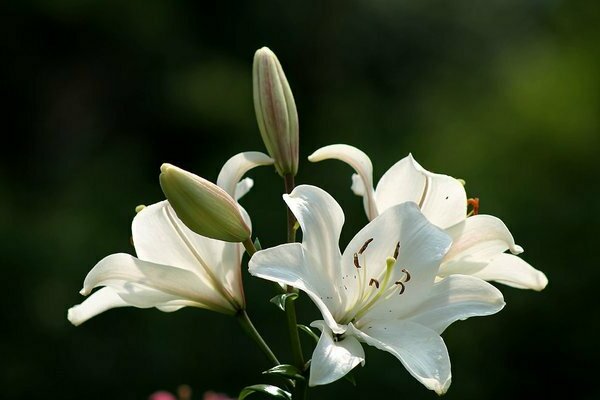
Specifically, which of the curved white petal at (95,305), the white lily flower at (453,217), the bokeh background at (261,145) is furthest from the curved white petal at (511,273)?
the bokeh background at (261,145)

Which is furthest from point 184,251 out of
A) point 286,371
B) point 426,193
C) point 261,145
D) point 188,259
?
point 261,145

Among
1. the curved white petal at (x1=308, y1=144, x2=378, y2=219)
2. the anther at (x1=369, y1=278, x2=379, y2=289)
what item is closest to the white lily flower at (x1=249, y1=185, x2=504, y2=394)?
the anther at (x1=369, y1=278, x2=379, y2=289)

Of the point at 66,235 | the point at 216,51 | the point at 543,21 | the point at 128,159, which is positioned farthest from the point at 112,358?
the point at 543,21

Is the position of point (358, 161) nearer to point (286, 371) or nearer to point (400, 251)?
point (400, 251)

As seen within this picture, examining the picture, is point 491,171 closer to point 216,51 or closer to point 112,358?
point 112,358

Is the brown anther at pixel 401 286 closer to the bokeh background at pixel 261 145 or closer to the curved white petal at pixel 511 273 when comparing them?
the curved white petal at pixel 511 273
